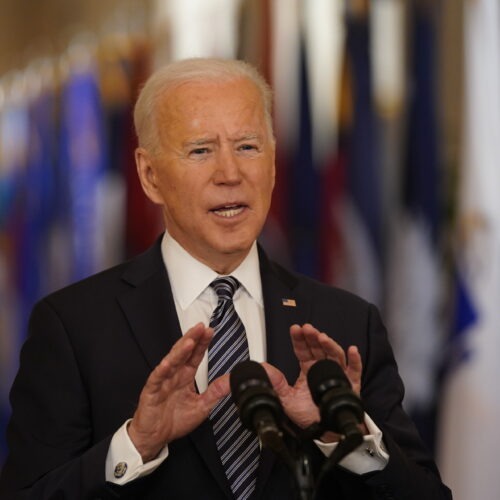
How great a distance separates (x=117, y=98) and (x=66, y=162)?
491 millimetres

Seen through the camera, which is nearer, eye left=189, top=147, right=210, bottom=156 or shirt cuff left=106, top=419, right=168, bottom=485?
shirt cuff left=106, top=419, right=168, bottom=485

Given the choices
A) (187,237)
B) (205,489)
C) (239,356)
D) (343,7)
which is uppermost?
(343,7)

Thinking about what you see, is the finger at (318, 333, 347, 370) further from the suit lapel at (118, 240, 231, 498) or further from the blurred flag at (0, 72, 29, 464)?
the blurred flag at (0, 72, 29, 464)

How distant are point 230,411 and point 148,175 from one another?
2.09 feet

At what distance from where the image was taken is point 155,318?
2359 millimetres

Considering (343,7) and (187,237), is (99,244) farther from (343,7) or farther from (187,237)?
(187,237)

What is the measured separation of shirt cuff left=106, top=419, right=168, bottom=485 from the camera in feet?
6.75

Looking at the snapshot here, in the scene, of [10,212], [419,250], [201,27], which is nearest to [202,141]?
[419,250]

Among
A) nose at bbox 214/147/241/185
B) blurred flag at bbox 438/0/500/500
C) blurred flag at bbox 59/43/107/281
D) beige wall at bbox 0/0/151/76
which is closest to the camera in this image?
nose at bbox 214/147/241/185

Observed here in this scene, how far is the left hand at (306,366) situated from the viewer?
79.8 inches

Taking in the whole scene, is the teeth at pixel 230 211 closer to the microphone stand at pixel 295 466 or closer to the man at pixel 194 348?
the man at pixel 194 348

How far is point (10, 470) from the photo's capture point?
7.36 feet

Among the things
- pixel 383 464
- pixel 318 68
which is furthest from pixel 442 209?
pixel 383 464

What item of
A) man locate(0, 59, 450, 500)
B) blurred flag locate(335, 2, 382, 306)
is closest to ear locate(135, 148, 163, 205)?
man locate(0, 59, 450, 500)
